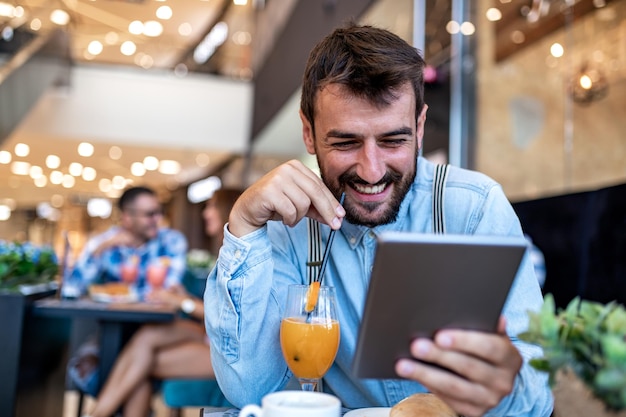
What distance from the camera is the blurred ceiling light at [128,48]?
9.76 metres

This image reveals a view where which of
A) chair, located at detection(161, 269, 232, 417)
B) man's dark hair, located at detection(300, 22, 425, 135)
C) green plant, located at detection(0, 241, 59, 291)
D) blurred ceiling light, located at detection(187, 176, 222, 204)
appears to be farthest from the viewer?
blurred ceiling light, located at detection(187, 176, 222, 204)

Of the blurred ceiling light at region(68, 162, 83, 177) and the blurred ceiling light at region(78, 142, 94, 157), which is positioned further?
the blurred ceiling light at region(68, 162, 83, 177)

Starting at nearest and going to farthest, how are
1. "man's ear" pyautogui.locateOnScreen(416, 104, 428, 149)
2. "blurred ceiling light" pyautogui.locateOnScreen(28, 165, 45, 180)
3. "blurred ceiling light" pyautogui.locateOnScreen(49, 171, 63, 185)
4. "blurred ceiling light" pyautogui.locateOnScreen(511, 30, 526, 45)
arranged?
"man's ear" pyautogui.locateOnScreen(416, 104, 428, 149), "blurred ceiling light" pyautogui.locateOnScreen(511, 30, 526, 45), "blurred ceiling light" pyautogui.locateOnScreen(28, 165, 45, 180), "blurred ceiling light" pyautogui.locateOnScreen(49, 171, 63, 185)

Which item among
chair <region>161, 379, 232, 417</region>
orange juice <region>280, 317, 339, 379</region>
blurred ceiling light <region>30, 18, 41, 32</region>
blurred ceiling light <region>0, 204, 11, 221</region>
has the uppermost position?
blurred ceiling light <region>30, 18, 41, 32</region>

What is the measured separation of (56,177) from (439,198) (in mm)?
15650

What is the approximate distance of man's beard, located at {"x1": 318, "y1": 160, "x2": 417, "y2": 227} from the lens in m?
1.21

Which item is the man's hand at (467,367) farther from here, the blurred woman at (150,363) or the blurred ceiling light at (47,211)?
the blurred ceiling light at (47,211)

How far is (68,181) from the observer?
52.4 ft

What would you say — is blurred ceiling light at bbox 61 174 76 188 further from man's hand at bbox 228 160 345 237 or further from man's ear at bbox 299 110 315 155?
man's hand at bbox 228 160 345 237

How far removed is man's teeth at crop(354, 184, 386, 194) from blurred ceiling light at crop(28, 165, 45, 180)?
13635 mm

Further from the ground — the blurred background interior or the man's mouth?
the blurred background interior

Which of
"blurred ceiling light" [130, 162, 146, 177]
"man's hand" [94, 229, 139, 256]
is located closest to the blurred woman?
"man's hand" [94, 229, 139, 256]

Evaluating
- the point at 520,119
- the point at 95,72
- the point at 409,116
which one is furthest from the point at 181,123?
the point at 409,116

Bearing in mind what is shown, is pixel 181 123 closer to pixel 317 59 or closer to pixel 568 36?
pixel 568 36
